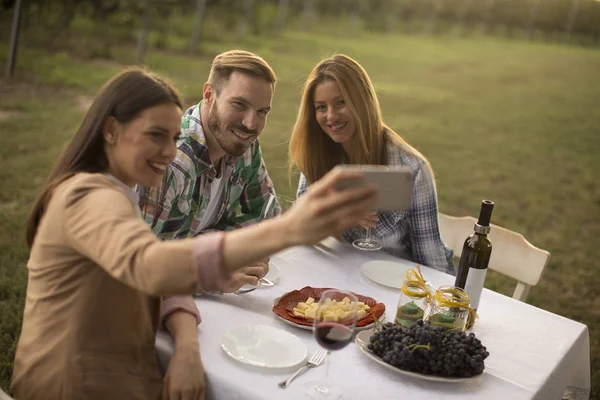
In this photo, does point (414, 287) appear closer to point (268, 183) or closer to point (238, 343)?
point (238, 343)

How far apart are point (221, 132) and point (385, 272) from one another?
2.62 ft

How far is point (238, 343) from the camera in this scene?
1580mm

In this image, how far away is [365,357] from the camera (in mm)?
1606

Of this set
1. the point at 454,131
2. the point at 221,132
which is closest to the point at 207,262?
the point at 221,132

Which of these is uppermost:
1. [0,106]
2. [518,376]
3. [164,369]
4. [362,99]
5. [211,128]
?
[362,99]

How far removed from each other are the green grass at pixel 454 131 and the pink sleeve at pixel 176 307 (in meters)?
1.51

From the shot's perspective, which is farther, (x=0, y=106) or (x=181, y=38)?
(x=181, y=38)

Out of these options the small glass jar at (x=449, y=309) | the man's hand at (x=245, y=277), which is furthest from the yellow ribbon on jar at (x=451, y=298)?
the man's hand at (x=245, y=277)

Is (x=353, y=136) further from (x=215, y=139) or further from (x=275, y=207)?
(x=215, y=139)

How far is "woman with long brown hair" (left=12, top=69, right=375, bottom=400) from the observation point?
1.12 m

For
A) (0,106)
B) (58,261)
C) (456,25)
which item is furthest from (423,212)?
(456,25)

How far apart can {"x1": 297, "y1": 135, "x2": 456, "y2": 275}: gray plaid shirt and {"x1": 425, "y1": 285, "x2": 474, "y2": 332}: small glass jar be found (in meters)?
0.83

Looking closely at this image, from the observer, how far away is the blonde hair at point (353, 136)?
8.64 feet

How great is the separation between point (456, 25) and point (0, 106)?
1440cm
